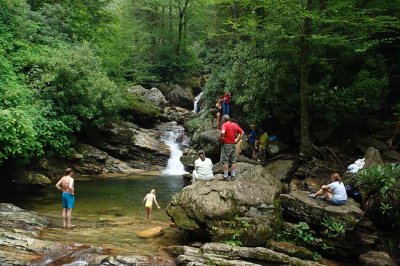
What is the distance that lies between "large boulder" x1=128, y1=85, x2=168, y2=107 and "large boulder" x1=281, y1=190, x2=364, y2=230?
23112 mm

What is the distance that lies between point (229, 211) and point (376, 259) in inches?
186

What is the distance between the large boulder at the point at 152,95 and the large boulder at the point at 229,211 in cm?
2299

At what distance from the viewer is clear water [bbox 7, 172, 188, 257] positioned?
1071 centimetres

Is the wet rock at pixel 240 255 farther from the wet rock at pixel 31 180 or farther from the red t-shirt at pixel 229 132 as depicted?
the wet rock at pixel 31 180

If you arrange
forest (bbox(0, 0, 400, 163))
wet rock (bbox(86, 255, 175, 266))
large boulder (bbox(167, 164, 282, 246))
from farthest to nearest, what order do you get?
forest (bbox(0, 0, 400, 163))
large boulder (bbox(167, 164, 282, 246))
wet rock (bbox(86, 255, 175, 266))

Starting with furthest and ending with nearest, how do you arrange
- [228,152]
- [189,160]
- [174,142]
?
[174,142] < [189,160] < [228,152]

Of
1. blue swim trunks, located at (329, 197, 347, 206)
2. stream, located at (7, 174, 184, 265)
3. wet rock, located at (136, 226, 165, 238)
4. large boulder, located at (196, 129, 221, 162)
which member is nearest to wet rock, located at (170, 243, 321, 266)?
stream, located at (7, 174, 184, 265)

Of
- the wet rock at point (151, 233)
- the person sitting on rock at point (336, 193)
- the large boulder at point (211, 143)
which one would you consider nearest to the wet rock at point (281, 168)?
the large boulder at point (211, 143)

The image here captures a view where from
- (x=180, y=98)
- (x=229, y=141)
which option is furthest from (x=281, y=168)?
(x=180, y=98)

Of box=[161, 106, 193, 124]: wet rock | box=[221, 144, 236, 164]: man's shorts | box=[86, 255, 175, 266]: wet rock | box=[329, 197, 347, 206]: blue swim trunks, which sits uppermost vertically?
box=[161, 106, 193, 124]: wet rock

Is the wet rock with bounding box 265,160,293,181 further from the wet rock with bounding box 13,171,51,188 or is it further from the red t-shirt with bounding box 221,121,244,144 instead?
the wet rock with bounding box 13,171,51,188

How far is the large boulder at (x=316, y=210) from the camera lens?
11562mm

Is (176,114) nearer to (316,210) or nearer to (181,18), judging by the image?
(181,18)

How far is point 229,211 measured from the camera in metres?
10.9
